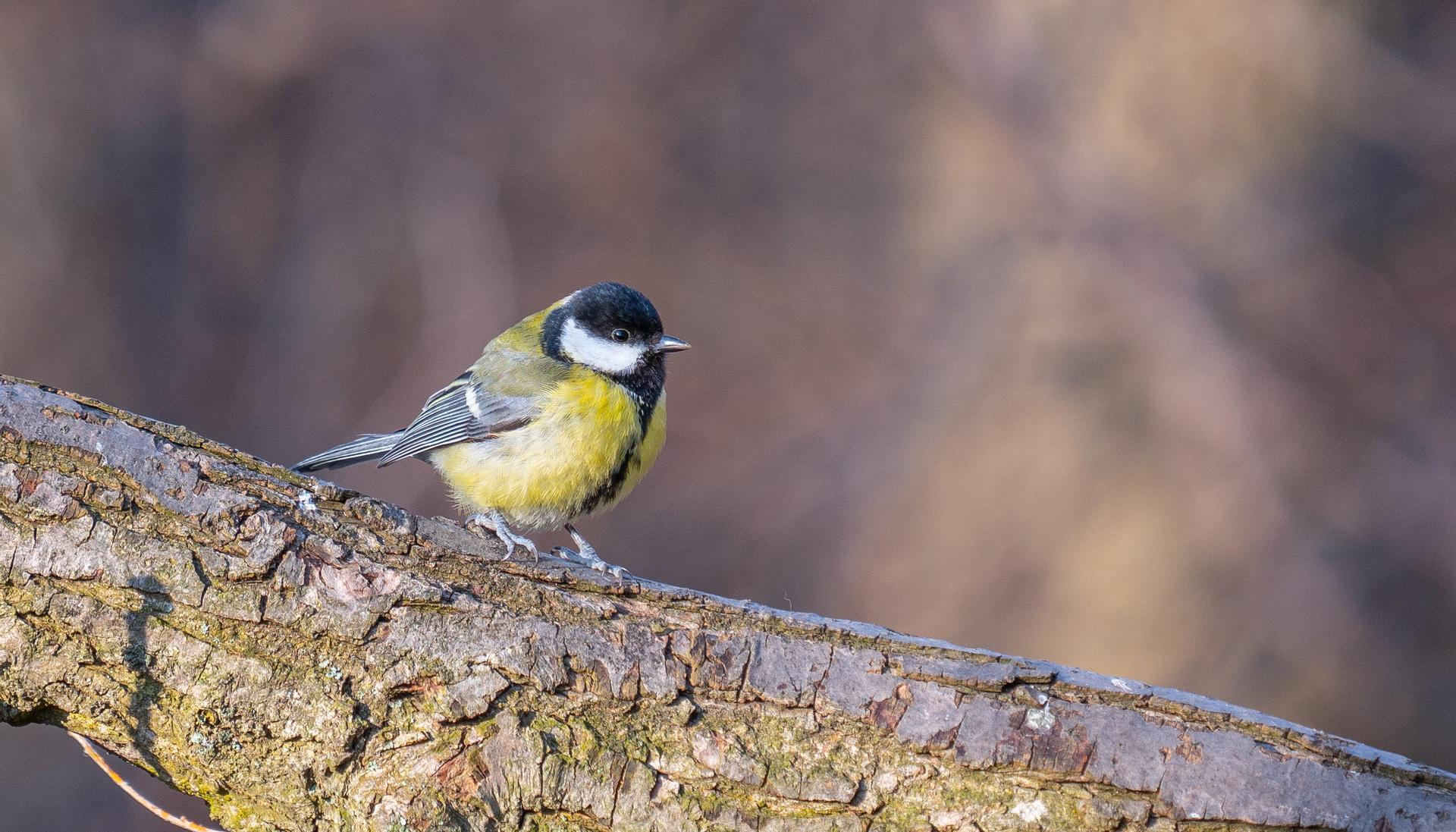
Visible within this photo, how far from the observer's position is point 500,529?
257 cm

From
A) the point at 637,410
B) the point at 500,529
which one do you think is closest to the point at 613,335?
the point at 637,410

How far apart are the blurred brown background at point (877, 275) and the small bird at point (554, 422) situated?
2.87 m

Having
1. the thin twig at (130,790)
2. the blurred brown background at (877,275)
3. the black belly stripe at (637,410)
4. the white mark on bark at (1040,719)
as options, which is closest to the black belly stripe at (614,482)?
the black belly stripe at (637,410)

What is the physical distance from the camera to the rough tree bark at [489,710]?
196 cm

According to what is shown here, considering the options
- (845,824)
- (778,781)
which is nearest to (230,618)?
(778,781)

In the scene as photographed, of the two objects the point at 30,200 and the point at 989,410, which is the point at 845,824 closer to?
the point at 989,410

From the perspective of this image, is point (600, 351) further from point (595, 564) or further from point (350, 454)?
point (595, 564)

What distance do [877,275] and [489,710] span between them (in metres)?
5.82

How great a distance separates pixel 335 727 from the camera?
6.47ft

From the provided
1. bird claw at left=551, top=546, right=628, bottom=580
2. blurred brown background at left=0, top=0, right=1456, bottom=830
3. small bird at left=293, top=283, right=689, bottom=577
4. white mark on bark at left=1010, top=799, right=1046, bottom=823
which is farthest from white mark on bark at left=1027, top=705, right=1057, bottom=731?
blurred brown background at left=0, top=0, right=1456, bottom=830

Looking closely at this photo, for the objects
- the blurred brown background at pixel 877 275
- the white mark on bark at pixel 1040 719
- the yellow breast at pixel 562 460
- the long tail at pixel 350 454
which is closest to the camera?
the white mark on bark at pixel 1040 719

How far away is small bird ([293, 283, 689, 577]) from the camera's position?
322 cm

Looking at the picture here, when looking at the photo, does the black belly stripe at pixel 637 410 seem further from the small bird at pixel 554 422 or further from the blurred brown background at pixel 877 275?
the blurred brown background at pixel 877 275

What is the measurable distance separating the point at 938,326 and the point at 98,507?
5.71m
